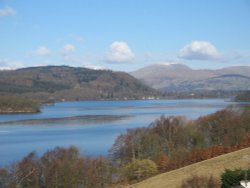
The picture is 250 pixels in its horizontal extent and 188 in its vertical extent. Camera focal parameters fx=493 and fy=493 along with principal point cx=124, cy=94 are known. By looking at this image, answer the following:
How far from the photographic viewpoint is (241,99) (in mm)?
→ 151250

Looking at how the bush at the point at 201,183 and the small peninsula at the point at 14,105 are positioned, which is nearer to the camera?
the bush at the point at 201,183

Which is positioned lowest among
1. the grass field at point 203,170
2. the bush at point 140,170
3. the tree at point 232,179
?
the bush at point 140,170

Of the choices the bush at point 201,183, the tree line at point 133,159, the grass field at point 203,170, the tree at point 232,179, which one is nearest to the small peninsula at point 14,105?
the tree line at point 133,159

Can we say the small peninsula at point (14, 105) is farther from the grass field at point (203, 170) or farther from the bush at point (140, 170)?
the grass field at point (203, 170)

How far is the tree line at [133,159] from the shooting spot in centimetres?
2639

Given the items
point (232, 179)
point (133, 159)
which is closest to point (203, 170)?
point (232, 179)

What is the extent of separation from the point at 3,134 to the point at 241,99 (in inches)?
3982

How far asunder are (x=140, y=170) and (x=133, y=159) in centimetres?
546

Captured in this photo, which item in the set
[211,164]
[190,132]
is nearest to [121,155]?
[190,132]

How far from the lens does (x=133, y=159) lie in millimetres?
33094

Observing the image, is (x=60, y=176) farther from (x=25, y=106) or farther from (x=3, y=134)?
(x=25, y=106)

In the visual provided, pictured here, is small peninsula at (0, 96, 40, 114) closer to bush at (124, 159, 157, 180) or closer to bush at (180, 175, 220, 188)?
bush at (124, 159, 157, 180)

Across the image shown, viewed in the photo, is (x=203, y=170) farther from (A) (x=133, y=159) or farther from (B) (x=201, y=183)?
(A) (x=133, y=159)

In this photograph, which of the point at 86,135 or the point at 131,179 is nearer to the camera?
the point at 131,179
